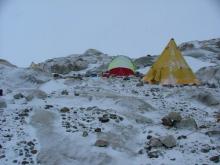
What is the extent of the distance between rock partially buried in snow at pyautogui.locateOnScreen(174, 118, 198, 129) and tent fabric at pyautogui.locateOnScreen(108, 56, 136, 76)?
13468mm

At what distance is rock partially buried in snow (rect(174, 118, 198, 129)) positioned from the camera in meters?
18.8

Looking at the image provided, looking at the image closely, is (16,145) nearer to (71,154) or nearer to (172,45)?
(71,154)

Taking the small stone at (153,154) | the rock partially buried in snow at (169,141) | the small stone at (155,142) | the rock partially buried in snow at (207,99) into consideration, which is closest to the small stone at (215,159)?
the rock partially buried in snow at (169,141)

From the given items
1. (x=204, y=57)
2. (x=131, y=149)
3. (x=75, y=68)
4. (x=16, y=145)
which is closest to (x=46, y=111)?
(x=16, y=145)

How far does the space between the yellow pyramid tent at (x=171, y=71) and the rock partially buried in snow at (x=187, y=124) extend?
9.17 meters

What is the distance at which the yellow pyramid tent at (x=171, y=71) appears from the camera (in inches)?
1112

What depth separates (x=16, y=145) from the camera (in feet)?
56.0

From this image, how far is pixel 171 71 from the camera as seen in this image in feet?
93.6

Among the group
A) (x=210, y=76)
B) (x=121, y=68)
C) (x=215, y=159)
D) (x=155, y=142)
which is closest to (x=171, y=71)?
(x=210, y=76)

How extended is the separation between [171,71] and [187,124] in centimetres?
997

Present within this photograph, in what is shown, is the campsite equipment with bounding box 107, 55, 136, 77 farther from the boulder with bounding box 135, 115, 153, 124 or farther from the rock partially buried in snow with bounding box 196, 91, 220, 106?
the boulder with bounding box 135, 115, 153, 124

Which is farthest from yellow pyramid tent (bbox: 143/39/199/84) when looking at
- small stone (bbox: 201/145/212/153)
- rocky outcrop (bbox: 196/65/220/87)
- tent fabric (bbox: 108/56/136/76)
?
small stone (bbox: 201/145/212/153)

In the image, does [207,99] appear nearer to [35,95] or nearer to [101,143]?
[101,143]

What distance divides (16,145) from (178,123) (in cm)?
635
